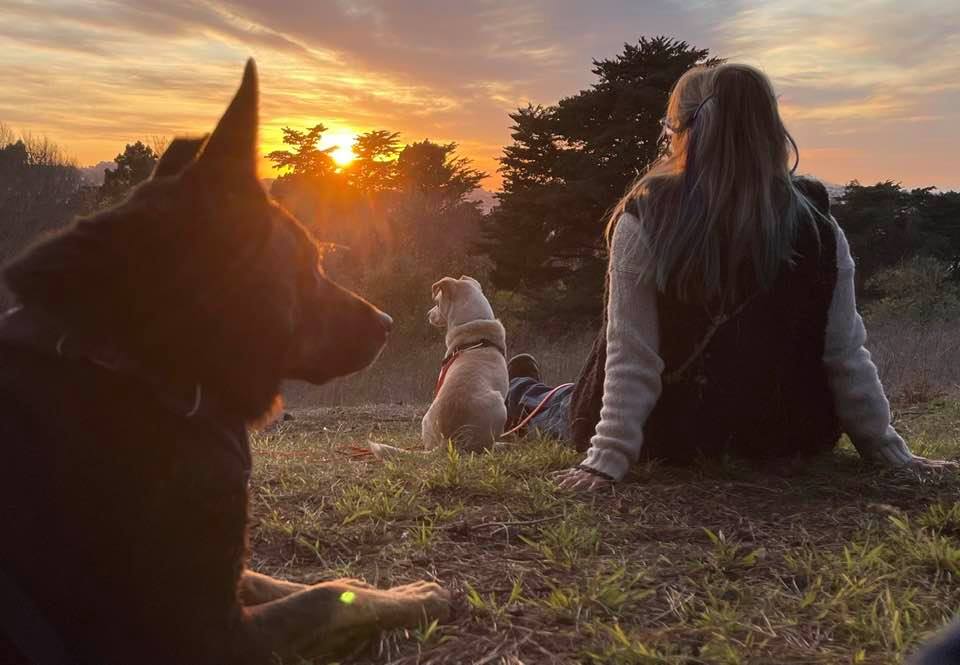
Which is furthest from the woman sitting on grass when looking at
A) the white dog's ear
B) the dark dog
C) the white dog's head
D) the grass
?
the white dog's ear

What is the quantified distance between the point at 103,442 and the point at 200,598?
0.50m

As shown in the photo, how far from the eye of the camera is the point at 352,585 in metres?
2.63

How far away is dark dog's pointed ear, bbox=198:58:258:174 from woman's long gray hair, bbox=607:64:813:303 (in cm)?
253

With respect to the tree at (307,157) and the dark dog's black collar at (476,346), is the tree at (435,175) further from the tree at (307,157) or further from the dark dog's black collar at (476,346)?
the dark dog's black collar at (476,346)

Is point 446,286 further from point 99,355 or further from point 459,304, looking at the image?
point 99,355

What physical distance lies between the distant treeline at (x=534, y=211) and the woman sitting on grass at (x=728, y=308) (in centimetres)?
2286

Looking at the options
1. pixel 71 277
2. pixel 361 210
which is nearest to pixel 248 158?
pixel 71 277

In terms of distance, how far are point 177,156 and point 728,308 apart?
9.64ft

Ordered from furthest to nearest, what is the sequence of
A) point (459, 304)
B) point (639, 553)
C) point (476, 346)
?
point (459, 304) → point (476, 346) → point (639, 553)

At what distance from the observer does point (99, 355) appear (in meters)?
2.07

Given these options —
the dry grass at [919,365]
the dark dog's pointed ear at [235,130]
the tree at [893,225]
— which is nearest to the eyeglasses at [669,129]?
the dark dog's pointed ear at [235,130]

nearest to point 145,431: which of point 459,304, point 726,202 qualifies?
point 726,202

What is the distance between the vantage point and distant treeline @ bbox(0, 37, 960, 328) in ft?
96.8

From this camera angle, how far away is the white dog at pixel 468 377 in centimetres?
668
